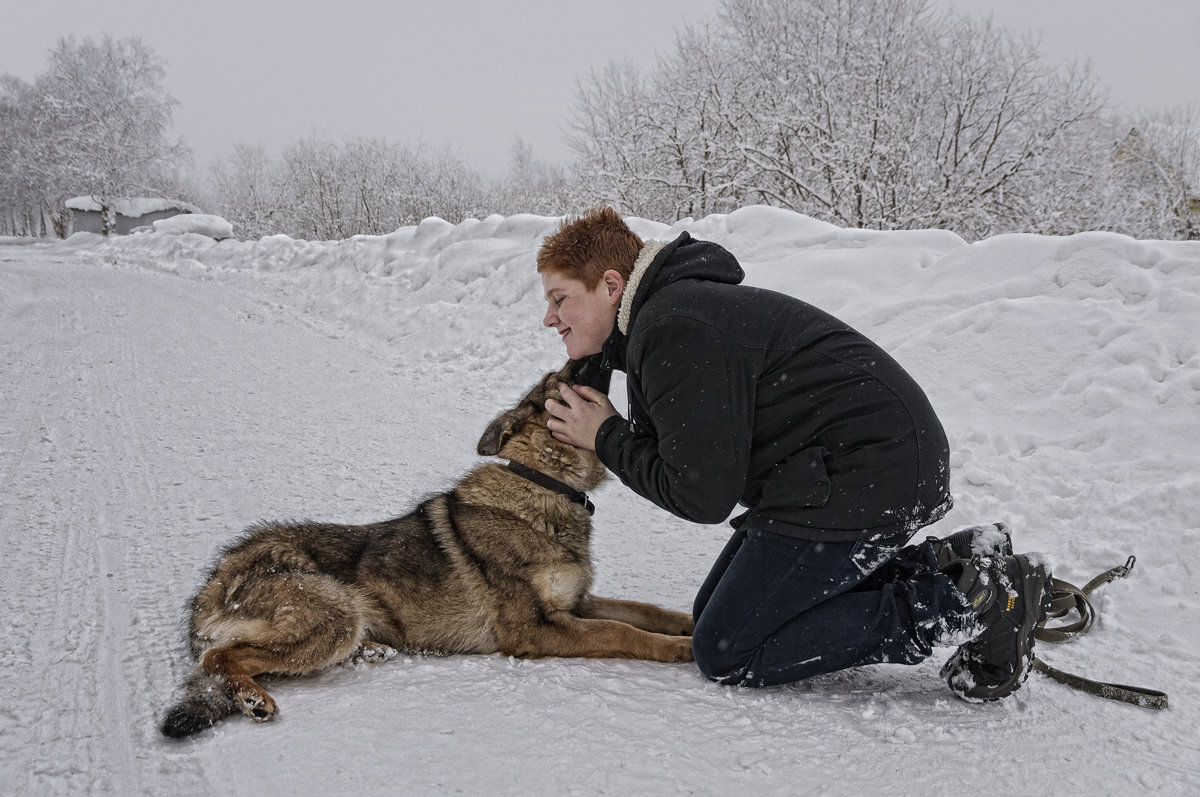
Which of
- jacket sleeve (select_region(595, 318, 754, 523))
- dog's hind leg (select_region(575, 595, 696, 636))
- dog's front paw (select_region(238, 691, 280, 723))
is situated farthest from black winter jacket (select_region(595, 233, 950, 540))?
dog's front paw (select_region(238, 691, 280, 723))

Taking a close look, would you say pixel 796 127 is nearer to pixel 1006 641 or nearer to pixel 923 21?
pixel 923 21

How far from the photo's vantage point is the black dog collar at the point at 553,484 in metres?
3.14

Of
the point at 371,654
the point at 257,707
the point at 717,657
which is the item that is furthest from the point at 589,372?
the point at 257,707

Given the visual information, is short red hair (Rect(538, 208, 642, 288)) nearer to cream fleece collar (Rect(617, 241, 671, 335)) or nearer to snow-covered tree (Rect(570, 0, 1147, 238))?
cream fleece collar (Rect(617, 241, 671, 335))

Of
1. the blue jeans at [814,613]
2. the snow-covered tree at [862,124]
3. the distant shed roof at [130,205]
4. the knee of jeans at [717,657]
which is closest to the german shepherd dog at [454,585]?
the knee of jeans at [717,657]

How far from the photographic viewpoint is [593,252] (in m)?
2.84

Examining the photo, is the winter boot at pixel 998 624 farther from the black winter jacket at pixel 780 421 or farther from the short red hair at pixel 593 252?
the short red hair at pixel 593 252

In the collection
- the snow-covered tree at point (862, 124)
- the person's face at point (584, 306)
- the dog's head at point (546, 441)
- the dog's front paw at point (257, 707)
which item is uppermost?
the snow-covered tree at point (862, 124)

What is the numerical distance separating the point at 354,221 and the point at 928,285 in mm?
31993

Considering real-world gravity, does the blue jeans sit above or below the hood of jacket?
below

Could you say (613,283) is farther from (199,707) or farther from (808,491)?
(199,707)

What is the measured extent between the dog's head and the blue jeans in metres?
0.89

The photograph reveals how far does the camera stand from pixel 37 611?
298 centimetres

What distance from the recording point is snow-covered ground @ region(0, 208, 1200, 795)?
2.12 m
